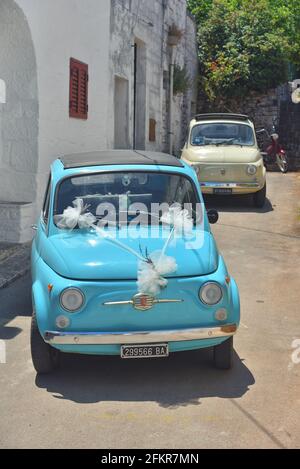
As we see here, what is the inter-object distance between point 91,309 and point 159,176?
1.67 metres

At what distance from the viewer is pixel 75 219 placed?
532cm

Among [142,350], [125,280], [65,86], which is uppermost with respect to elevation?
[65,86]

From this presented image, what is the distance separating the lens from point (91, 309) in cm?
450

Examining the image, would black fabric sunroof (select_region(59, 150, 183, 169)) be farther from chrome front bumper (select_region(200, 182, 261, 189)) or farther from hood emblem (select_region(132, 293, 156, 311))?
chrome front bumper (select_region(200, 182, 261, 189))

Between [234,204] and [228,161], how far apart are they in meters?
1.25

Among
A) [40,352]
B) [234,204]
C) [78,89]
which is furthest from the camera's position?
[234,204]

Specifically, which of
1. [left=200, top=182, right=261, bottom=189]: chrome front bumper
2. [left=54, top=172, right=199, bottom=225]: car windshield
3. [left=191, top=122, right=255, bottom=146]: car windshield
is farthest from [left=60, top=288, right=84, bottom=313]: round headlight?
[left=191, top=122, right=255, bottom=146]: car windshield

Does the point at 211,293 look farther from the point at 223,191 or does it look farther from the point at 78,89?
the point at 223,191

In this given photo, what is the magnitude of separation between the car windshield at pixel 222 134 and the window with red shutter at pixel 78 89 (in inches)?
112

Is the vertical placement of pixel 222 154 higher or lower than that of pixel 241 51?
lower

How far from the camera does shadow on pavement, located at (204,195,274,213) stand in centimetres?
1252

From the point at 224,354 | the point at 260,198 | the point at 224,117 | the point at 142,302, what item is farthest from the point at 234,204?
the point at 142,302

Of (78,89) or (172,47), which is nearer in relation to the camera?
(78,89)
